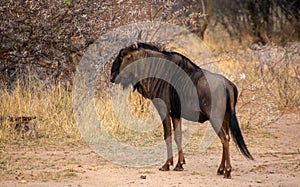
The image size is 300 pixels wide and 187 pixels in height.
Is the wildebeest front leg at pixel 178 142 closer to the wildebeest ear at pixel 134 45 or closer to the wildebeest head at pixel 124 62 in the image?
the wildebeest head at pixel 124 62

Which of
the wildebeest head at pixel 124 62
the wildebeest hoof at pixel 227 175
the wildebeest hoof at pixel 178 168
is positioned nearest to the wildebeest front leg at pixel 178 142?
the wildebeest hoof at pixel 178 168

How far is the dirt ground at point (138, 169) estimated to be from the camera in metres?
7.92

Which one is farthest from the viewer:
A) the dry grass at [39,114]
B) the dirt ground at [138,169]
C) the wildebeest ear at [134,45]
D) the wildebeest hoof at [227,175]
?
the dry grass at [39,114]

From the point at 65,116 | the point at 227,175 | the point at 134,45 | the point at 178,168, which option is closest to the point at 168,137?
the point at 178,168

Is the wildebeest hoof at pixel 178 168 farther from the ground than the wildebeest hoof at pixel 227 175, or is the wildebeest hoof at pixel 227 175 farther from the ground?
the wildebeest hoof at pixel 178 168

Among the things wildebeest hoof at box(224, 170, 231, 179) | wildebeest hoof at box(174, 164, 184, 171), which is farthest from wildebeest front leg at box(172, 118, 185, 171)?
Answer: wildebeest hoof at box(224, 170, 231, 179)

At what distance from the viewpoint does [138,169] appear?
8750 mm

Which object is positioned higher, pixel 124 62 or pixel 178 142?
pixel 124 62

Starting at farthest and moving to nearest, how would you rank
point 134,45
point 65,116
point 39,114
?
1. point 39,114
2. point 65,116
3. point 134,45

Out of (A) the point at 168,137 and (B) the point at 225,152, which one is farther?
(A) the point at 168,137

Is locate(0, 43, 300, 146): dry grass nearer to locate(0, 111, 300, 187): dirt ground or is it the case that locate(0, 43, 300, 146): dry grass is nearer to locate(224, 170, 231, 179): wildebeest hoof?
locate(0, 111, 300, 187): dirt ground

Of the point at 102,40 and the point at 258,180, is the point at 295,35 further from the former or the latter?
the point at 258,180

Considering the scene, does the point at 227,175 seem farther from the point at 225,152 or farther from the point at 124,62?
the point at 124,62

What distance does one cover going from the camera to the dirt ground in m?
7.92
